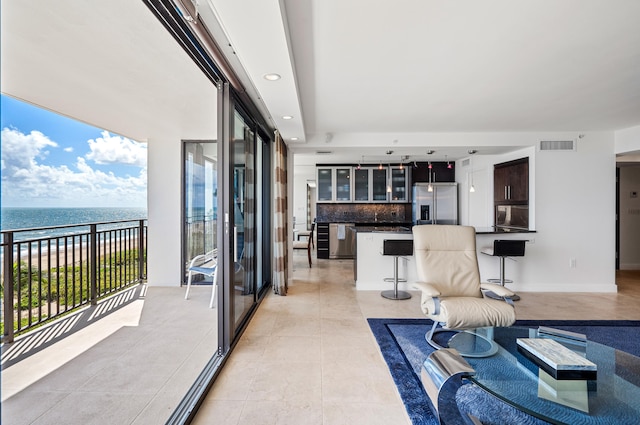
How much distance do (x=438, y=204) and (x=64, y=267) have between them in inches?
267

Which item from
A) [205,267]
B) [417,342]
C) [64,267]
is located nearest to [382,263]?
[417,342]

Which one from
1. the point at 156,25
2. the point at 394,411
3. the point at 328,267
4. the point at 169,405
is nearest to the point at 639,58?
the point at 394,411

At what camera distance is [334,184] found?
7566 mm

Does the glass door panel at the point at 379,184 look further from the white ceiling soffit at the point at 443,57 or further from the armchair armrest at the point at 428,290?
the armchair armrest at the point at 428,290

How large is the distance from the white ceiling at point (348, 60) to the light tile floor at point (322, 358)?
6.91ft

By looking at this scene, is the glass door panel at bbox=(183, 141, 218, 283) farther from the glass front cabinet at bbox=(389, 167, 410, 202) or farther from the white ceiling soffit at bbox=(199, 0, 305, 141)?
the glass front cabinet at bbox=(389, 167, 410, 202)

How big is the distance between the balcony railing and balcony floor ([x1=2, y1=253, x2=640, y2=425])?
0.28 meters

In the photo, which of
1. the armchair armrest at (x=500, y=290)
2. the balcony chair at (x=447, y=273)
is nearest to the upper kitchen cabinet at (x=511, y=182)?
the balcony chair at (x=447, y=273)

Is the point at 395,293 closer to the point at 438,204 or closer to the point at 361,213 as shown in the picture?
the point at 438,204

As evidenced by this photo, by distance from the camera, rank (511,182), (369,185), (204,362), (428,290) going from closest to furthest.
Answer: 1. (204,362)
2. (428,290)
3. (511,182)
4. (369,185)

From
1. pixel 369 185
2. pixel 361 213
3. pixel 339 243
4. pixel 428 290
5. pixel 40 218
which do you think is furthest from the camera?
pixel 361 213

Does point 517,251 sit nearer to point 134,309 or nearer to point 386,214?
point 386,214

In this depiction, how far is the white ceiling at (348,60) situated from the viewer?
179 cm

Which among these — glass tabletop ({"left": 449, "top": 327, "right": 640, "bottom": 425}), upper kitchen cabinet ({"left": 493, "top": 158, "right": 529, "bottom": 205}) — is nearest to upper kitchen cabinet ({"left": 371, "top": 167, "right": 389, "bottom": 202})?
upper kitchen cabinet ({"left": 493, "top": 158, "right": 529, "bottom": 205})
